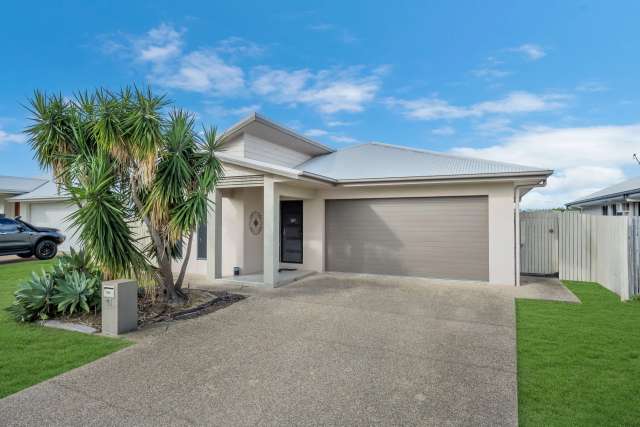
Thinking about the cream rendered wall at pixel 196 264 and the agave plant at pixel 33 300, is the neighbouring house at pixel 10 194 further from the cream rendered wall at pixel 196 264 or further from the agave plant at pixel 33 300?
the agave plant at pixel 33 300

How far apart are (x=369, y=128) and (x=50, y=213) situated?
18405 mm

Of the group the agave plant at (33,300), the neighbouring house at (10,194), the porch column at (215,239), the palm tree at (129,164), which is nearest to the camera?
the agave plant at (33,300)

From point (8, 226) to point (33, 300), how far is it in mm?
11010

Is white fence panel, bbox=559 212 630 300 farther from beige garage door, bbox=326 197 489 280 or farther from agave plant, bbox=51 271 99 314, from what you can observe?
agave plant, bbox=51 271 99 314

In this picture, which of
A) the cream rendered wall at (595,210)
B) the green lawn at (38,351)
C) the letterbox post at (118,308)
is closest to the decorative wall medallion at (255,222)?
the letterbox post at (118,308)

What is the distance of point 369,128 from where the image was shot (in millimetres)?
19359

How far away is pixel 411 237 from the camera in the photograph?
10.8 m

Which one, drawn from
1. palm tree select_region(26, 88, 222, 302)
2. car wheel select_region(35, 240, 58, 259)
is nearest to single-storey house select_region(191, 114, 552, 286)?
palm tree select_region(26, 88, 222, 302)

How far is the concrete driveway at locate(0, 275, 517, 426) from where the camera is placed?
11.0ft

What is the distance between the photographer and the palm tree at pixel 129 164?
6.66 metres

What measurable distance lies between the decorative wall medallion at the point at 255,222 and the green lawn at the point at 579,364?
25.8ft

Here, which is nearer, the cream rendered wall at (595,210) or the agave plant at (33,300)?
the agave plant at (33,300)

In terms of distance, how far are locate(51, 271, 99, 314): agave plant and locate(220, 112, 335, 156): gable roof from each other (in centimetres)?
514

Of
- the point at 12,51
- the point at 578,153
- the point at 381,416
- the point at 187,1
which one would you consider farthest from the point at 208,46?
the point at 578,153
